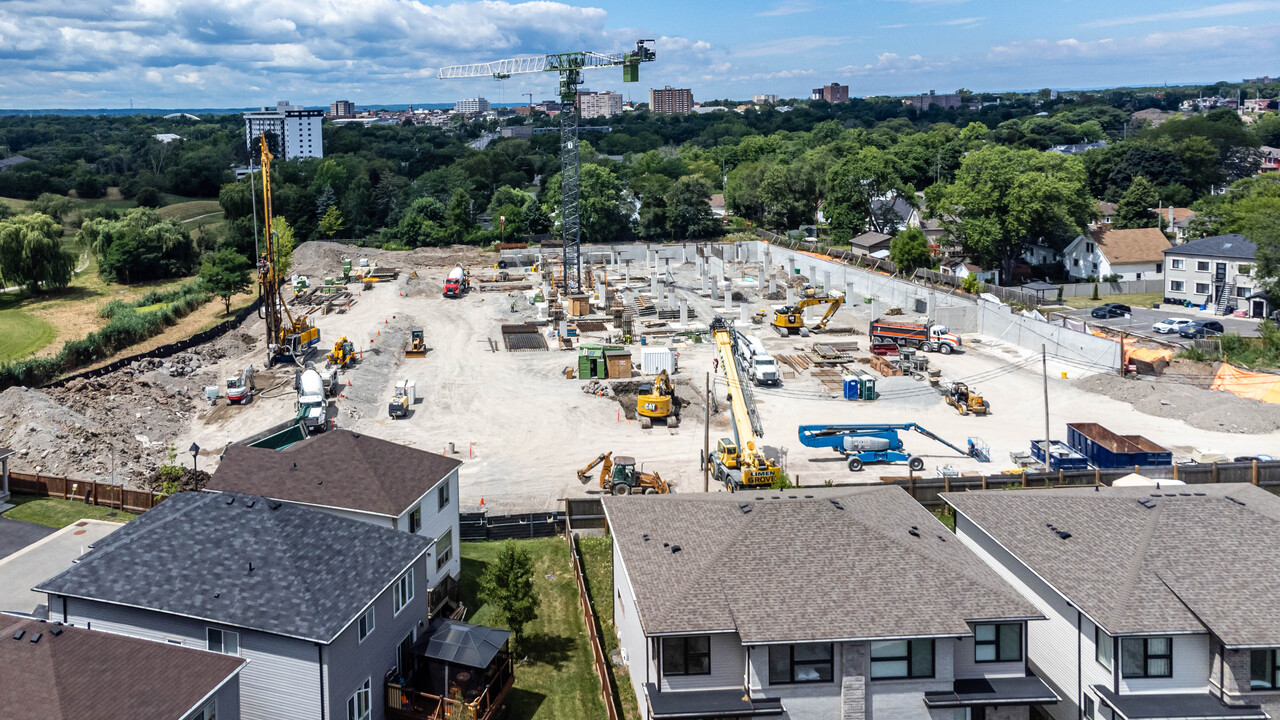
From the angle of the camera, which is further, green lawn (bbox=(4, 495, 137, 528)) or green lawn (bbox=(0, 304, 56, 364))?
green lawn (bbox=(0, 304, 56, 364))

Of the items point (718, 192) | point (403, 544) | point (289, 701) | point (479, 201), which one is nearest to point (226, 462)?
point (403, 544)

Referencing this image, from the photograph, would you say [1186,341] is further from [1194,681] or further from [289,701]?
[289,701]

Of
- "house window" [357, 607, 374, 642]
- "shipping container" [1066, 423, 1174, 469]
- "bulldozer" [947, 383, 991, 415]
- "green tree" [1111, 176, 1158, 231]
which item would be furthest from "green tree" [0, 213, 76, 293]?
"green tree" [1111, 176, 1158, 231]

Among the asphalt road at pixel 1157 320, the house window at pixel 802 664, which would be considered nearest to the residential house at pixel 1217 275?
the asphalt road at pixel 1157 320

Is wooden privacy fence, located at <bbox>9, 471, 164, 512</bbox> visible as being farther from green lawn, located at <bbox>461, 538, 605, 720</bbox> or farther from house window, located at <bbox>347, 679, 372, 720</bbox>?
house window, located at <bbox>347, 679, 372, 720</bbox>

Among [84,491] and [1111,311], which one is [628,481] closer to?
[84,491]

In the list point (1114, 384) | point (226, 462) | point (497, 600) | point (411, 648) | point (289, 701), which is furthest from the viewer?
point (1114, 384)

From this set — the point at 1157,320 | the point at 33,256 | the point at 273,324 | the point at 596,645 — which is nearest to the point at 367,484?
the point at 596,645
